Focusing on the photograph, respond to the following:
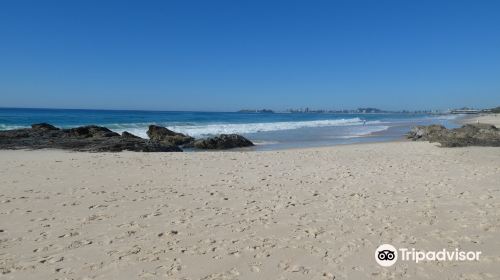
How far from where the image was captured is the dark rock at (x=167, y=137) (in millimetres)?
20125

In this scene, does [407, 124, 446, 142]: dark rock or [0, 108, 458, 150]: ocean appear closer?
[407, 124, 446, 142]: dark rock

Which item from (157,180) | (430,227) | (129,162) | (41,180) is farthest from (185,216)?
(129,162)

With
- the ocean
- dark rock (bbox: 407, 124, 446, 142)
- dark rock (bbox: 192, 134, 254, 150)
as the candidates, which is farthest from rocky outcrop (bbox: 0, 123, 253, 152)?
dark rock (bbox: 407, 124, 446, 142)

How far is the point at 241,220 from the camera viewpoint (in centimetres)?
578

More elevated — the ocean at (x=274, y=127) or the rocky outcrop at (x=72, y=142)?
the rocky outcrop at (x=72, y=142)

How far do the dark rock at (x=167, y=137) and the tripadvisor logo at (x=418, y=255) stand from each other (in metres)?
16.0

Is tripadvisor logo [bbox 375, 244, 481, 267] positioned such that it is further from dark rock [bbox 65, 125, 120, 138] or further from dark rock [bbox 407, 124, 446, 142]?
dark rock [bbox 65, 125, 120, 138]

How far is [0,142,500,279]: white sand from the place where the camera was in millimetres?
4121

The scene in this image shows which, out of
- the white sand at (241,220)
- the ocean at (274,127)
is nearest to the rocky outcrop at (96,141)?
the ocean at (274,127)

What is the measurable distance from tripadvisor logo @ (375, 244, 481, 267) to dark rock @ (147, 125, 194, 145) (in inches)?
628

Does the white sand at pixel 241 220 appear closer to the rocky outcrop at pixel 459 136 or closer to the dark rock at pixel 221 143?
the rocky outcrop at pixel 459 136

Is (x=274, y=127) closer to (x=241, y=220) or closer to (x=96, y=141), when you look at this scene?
(x=96, y=141)

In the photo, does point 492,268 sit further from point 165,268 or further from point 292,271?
point 165,268

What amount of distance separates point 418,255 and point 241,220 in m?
2.63
